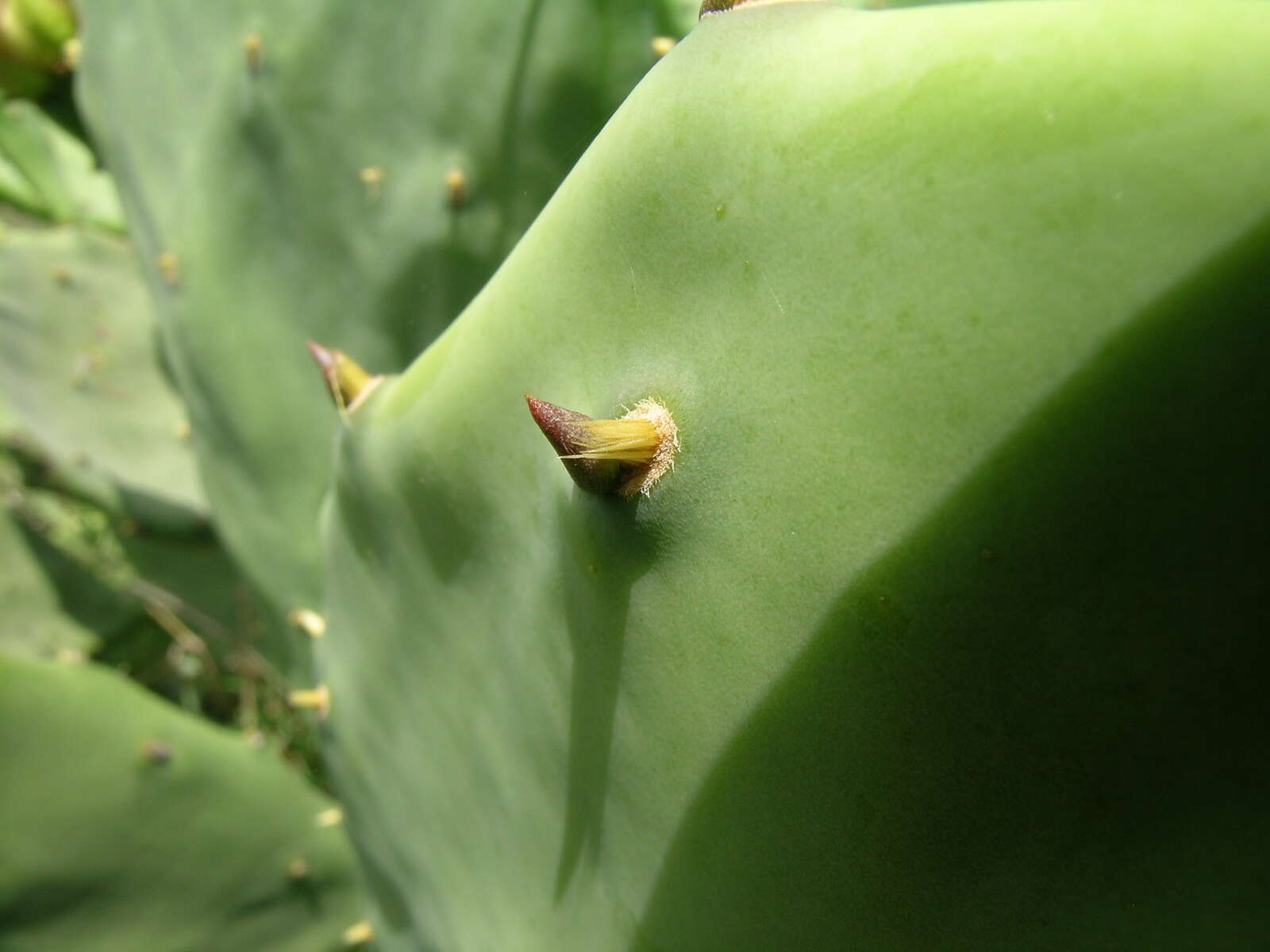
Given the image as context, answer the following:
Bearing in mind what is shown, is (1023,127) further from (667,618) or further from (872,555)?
(667,618)

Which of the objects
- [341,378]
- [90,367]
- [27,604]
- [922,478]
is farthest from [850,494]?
[27,604]

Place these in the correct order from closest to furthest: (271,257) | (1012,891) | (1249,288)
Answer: (1249,288) → (1012,891) → (271,257)

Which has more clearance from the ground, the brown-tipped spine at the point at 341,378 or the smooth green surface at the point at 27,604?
the brown-tipped spine at the point at 341,378

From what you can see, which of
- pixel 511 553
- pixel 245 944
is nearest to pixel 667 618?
pixel 511 553

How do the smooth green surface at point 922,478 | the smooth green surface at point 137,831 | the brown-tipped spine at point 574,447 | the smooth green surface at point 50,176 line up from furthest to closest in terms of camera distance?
the smooth green surface at point 50,176 < the smooth green surface at point 137,831 < the brown-tipped spine at point 574,447 < the smooth green surface at point 922,478

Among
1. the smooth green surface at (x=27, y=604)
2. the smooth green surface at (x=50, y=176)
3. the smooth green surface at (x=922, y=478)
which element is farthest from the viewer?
the smooth green surface at (x=50, y=176)

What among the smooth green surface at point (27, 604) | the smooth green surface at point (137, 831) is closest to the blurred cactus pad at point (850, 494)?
the smooth green surface at point (137, 831)

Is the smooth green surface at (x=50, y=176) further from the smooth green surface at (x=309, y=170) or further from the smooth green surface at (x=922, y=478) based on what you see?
the smooth green surface at (x=922, y=478)
